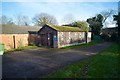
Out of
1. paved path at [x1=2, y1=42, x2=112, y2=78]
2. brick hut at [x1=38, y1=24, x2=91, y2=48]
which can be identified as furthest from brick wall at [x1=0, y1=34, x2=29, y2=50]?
paved path at [x1=2, y1=42, x2=112, y2=78]

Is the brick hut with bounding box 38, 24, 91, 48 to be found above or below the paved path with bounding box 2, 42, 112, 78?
above

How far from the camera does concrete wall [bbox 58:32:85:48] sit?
24047mm

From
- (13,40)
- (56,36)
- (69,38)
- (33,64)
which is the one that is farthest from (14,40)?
(33,64)

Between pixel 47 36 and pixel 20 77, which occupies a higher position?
pixel 47 36

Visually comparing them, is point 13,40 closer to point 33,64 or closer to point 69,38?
point 69,38

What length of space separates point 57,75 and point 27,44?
60.2ft

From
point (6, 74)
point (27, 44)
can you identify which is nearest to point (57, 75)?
point (6, 74)

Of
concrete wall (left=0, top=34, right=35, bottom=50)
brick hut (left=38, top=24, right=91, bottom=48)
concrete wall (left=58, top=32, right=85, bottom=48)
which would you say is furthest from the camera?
concrete wall (left=58, top=32, right=85, bottom=48)

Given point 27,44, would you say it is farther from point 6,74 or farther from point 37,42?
point 6,74

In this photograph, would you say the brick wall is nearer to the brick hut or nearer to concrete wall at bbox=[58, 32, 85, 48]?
the brick hut

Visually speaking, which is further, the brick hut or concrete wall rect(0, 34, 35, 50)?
the brick hut

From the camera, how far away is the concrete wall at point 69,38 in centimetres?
2405

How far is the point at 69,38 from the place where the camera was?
2644cm

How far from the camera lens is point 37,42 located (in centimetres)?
2677
